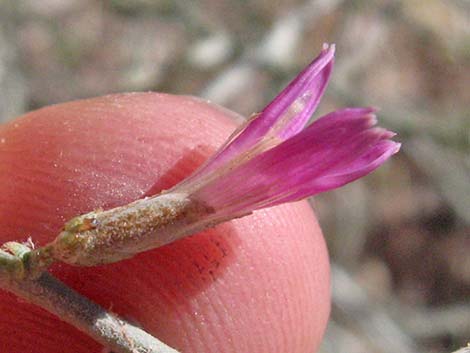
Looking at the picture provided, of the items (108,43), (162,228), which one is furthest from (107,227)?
(108,43)

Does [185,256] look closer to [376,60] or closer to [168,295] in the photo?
[168,295]

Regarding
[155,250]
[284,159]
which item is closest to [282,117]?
[284,159]

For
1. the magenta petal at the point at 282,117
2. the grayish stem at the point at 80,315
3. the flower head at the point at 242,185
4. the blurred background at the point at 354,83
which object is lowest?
the grayish stem at the point at 80,315

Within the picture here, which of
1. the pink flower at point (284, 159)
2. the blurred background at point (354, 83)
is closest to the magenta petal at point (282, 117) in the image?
the pink flower at point (284, 159)

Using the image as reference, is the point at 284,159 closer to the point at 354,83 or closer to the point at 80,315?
the point at 80,315

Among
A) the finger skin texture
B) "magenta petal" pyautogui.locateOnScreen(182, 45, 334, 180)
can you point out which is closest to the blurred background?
the finger skin texture

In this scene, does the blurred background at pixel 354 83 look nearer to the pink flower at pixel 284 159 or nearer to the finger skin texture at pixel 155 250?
the finger skin texture at pixel 155 250
